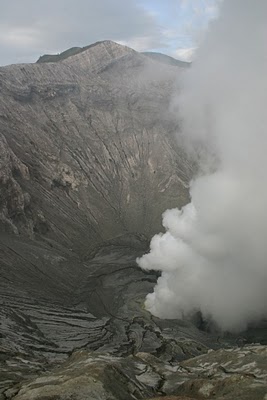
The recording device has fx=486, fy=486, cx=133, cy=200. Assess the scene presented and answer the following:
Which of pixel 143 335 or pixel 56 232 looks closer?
pixel 143 335

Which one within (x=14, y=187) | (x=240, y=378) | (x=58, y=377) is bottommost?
(x=58, y=377)

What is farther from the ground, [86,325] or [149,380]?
[86,325]

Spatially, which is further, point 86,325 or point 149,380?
point 86,325

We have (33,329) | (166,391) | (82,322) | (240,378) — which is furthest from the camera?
(82,322)

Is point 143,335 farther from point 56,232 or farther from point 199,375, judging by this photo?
point 56,232

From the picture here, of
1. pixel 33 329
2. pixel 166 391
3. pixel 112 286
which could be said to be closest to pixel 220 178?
pixel 112 286

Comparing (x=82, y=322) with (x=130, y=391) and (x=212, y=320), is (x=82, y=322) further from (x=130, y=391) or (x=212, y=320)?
(x=130, y=391)

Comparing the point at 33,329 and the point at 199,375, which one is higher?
the point at 33,329

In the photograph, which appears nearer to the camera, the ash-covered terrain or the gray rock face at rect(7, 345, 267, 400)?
the gray rock face at rect(7, 345, 267, 400)

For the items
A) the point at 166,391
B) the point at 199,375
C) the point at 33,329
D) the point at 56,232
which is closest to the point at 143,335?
the point at 33,329

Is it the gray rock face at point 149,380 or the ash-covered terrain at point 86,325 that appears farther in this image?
the ash-covered terrain at point 86,325

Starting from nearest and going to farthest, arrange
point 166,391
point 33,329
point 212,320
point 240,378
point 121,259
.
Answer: point 240,378
point 166,391
point 33,329
point 212,320
point 121,259
